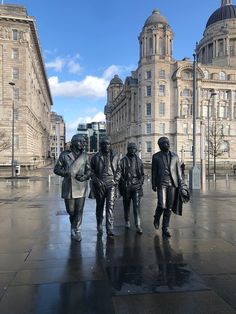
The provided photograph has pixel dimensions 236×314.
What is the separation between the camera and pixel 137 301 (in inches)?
157

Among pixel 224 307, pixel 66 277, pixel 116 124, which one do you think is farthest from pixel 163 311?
pixel 116 124

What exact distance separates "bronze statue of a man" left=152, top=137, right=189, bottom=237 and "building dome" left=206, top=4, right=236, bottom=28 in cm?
11029

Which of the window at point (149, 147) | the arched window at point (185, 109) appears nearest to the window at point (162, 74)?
the arched window at point (185, 109)

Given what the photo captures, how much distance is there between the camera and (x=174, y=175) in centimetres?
742

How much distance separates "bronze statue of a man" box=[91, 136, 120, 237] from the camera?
7426 mm

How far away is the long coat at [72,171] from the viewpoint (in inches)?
272

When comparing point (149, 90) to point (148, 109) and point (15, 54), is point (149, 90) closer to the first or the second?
point (148, 109)

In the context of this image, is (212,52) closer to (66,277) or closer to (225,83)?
(225,83)

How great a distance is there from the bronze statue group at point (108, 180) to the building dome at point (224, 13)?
362ft

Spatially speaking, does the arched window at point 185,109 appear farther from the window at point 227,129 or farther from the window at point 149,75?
the window at point 227,129

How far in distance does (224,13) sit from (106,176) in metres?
113

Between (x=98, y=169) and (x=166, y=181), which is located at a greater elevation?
(x=98, y=169)

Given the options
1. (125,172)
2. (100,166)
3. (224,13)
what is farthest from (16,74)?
(224,13)

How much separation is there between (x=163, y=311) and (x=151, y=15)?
95213 mm
